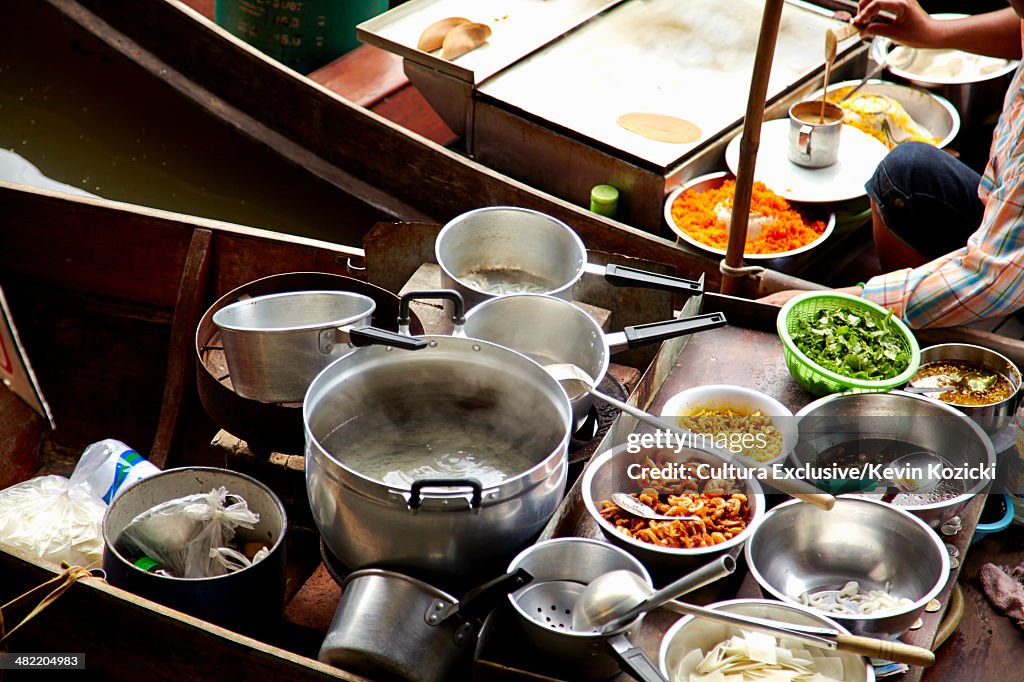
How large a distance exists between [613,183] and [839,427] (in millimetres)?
1537

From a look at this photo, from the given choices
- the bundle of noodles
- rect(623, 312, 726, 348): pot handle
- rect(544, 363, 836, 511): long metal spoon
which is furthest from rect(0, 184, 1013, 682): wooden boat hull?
the bundle of noodles

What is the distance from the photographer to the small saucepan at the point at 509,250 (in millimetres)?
2488

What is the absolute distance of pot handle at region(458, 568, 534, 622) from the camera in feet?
Result: 5.42

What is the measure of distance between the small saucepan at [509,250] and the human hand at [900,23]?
1.11 metres

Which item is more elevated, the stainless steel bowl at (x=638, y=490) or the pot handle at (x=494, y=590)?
the pot handle at (x=494, y=590)

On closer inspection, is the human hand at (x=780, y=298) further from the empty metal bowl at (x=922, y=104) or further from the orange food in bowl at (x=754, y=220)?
the empty metal bowl at (x=922, y=104)

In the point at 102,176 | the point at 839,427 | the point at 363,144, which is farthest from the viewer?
the point at 102,176

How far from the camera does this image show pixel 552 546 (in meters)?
1.79

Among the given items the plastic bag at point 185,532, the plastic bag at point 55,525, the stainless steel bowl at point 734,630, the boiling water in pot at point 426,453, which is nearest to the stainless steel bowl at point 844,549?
the stainless steel bowl at point 734,630

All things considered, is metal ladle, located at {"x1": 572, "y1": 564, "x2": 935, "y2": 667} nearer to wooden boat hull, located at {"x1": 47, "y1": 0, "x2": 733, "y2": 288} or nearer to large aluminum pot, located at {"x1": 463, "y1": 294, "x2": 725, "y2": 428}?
large aluminum pot, located at {"x1": 463, "y1": 294, "x2": 725, "y2": 428}

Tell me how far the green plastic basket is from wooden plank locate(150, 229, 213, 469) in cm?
170

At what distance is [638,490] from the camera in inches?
80.5

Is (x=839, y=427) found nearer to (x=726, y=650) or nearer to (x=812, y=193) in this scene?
(x=726, y=650)

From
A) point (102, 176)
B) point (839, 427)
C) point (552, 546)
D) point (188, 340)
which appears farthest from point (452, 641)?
point (102, 176)
